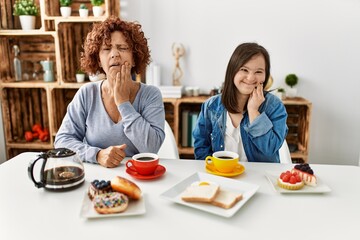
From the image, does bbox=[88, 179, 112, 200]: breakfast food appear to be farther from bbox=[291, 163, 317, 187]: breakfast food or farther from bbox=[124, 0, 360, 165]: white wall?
bbox=[124, 0, 360, 165]: white wall

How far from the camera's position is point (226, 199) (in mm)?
981

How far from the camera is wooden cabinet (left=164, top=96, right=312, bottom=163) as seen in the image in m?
2.67

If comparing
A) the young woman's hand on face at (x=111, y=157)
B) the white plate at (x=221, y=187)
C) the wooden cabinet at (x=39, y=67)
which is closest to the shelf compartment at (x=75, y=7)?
the wooden cabinet at (x=39, y=67)

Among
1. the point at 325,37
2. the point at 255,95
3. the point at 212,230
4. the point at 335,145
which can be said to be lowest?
the point at 335,145

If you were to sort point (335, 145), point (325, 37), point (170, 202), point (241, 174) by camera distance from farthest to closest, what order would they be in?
point (335, 145)
point (325, 37)
point (241, 174)
point (170, 202)

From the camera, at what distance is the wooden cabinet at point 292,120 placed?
267cm

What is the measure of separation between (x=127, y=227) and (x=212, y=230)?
0.22 metres

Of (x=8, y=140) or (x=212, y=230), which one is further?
(x=8, y=140)

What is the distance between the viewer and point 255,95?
5.00 ft

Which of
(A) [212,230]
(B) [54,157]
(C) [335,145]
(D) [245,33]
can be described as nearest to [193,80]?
(D) [245,33]

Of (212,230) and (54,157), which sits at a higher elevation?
(54,157)

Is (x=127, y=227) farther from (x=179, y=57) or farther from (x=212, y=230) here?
(x=179, y=57)

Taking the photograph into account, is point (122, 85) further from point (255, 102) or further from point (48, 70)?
point (48, 70)

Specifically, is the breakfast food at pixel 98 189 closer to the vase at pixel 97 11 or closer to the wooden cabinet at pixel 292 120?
the wooden cabinet at pixel 292 120
